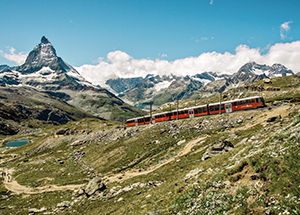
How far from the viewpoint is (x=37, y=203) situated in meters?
45.0

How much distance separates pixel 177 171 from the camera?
3434cm

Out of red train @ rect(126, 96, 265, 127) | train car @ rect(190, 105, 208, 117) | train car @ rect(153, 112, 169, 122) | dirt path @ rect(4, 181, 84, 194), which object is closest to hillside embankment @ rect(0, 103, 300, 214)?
dirt path @ rect(4, 181, 84, 194)

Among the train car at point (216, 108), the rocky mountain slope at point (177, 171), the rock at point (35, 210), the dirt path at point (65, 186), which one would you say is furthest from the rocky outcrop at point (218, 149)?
the train car at point (216, 108)

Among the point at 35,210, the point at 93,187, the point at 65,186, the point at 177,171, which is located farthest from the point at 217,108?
the point at 35,210

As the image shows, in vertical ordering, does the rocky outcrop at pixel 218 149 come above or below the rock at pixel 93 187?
above

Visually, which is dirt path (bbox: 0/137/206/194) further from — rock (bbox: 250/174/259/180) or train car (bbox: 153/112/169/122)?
train car (bbox: 153/112/169/122)

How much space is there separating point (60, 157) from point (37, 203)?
5201 centimetres

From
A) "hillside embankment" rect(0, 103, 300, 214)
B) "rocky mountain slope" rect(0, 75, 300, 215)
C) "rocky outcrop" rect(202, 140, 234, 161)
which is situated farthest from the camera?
"rocky outcrop" rect(202, 140, 234, 161)

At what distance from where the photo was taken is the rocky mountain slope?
1364 cm

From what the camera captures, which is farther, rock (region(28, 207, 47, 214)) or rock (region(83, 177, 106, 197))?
rock (region(83, 177, 106, 197))

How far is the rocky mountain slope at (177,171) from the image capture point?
13641 millimetres

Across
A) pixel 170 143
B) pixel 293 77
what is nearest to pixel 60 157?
pixel 170 143

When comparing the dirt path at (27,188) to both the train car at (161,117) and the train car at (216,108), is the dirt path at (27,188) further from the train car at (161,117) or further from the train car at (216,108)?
the train car at (216,108)

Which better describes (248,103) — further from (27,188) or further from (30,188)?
(27,188)
